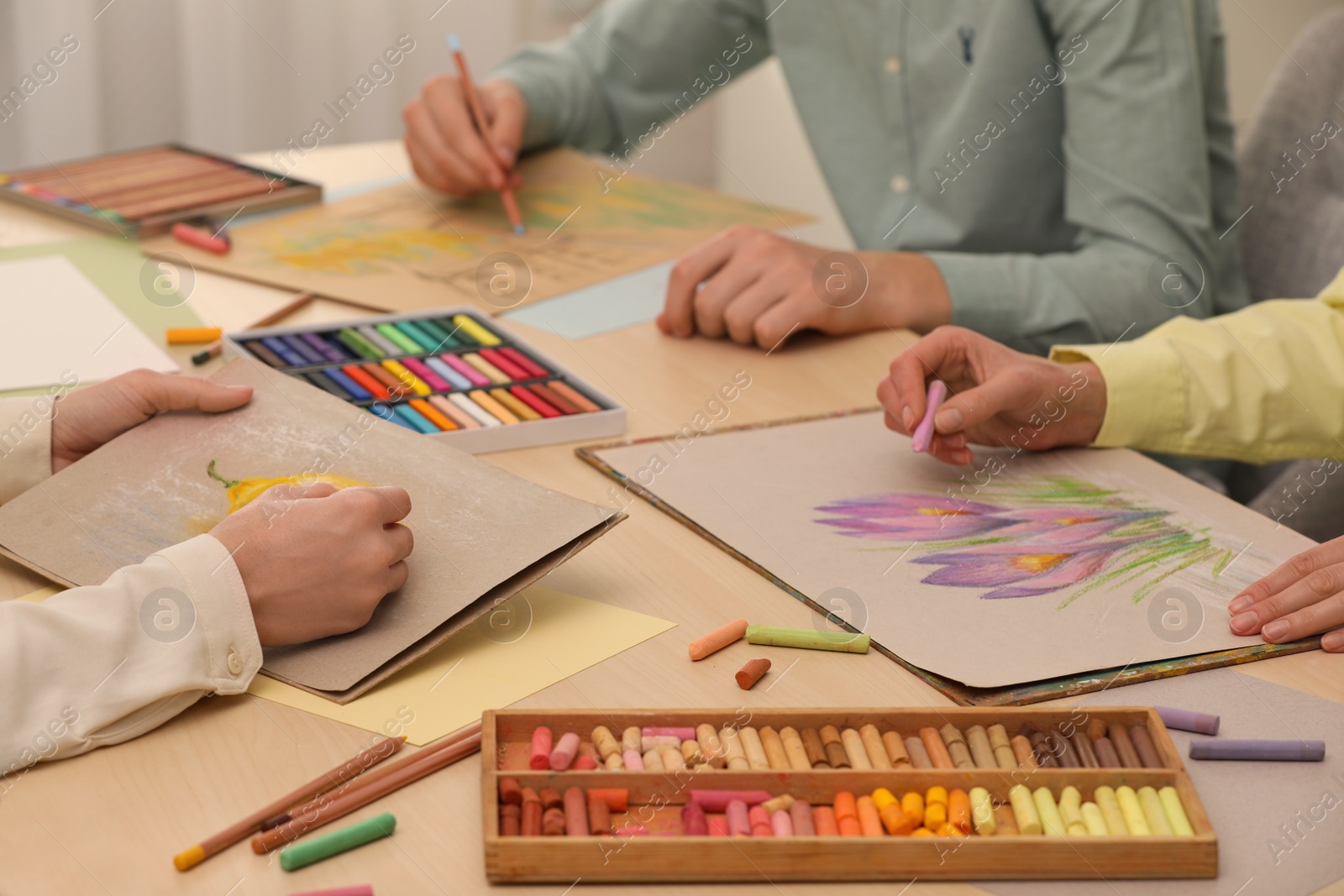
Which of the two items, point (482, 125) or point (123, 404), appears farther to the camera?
point (482, 125)

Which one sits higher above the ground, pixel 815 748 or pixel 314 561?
pixel 314 561

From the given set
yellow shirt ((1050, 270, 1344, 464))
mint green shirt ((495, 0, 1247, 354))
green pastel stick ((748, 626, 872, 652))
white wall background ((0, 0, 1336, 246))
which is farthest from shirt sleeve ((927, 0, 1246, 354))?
white wall background ((0, 0, 1336, 246))

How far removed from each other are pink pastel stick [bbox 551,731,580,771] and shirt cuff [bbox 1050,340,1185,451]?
549 mm

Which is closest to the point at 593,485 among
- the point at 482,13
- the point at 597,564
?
the point at 597,564

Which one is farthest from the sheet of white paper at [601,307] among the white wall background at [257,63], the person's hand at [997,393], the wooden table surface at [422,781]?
the white wall background at [257,63]

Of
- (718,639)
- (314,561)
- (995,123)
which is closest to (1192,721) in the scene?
(718,639)

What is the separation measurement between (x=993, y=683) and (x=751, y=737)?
14 cm

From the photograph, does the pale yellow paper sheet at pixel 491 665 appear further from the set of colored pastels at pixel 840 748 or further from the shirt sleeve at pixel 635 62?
the shirt sleeve at pixel 635 62

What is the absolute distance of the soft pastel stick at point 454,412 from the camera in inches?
36.3

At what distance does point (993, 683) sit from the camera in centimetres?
65

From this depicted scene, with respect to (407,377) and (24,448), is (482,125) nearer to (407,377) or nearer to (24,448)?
(407,377)

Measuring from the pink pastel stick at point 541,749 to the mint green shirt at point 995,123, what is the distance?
2.44ft

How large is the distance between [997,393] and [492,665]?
45 cm

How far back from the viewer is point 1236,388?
981 mm
